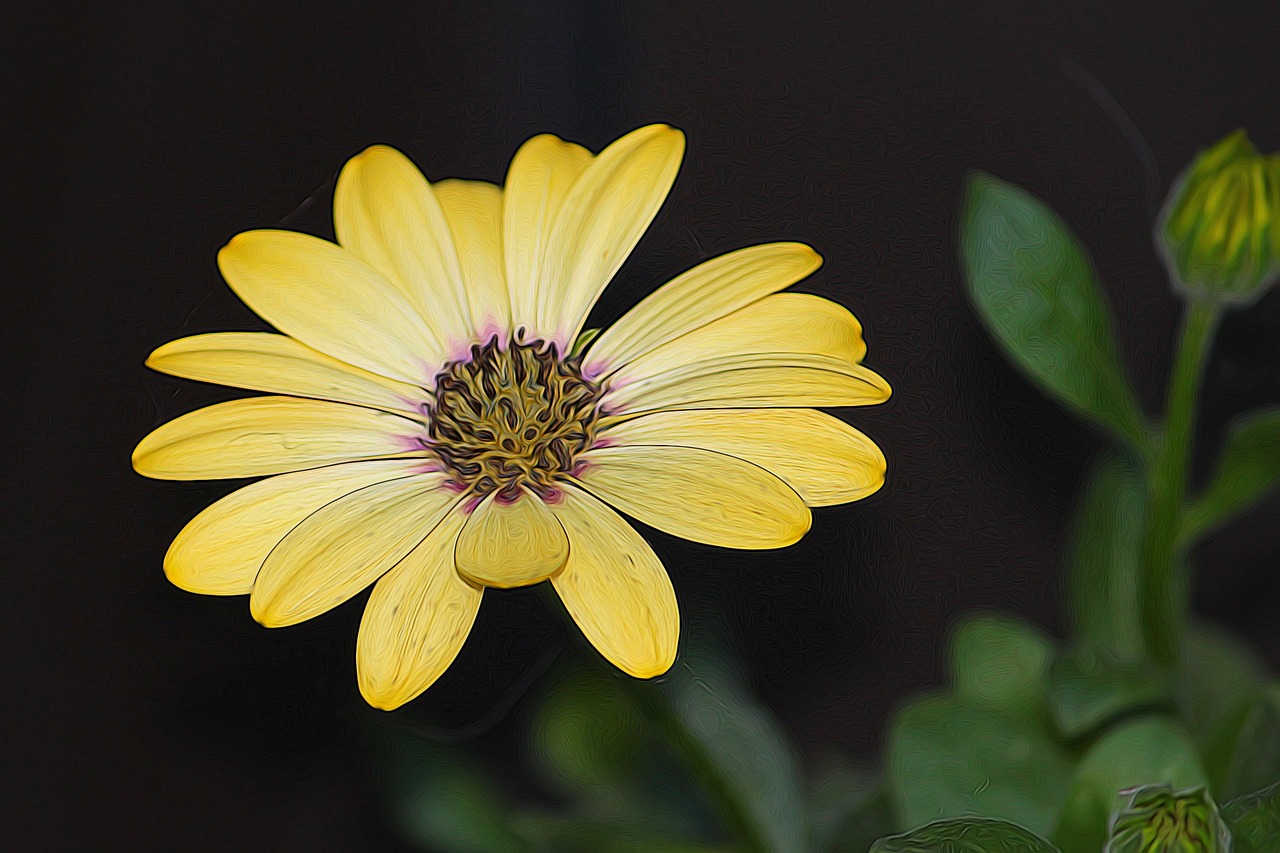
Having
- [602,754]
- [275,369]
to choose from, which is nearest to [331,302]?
[275,369]

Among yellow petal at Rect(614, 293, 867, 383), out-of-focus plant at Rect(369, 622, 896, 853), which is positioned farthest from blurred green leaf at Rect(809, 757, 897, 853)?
yellow petal at Rect(614, 293, 867, 383)

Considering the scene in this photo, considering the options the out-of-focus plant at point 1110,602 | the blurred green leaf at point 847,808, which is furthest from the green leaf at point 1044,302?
the blurred green leaf at point 847,808

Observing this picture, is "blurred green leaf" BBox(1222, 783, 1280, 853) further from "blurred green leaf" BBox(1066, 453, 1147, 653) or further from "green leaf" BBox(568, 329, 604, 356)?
"green leaf" BBox(568, 329, 604, 356)

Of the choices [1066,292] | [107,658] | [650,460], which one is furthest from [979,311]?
[107,658]

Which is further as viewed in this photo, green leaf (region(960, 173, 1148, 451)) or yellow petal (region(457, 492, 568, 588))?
green leaf (region(960, 173, 1148, 451))

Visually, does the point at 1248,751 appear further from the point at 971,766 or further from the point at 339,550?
the point at 339,550

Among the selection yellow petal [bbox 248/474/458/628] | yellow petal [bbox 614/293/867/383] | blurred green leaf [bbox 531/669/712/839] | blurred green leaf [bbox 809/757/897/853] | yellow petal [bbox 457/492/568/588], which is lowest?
blurred green leaf [bbox 809/757/897/853]

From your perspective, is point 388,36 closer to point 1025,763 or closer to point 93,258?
point 93,258
